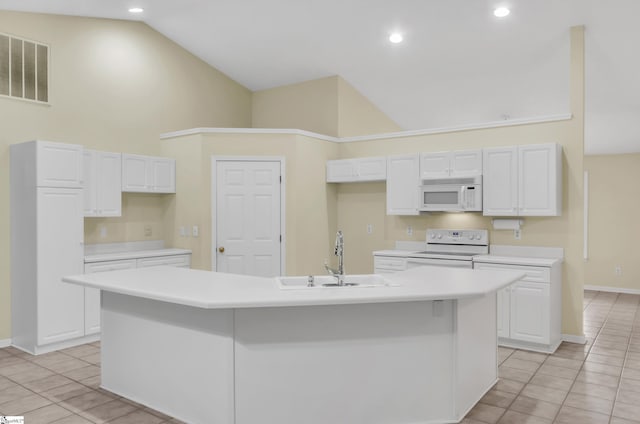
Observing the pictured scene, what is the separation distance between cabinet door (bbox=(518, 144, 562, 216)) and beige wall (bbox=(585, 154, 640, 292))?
3.89m

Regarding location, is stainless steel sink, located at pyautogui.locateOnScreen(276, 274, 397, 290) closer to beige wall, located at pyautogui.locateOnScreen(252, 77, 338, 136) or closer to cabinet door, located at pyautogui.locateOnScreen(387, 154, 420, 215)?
cabinet door, located at pyautogui.locateOnScreen(387, 154, 420, 215)

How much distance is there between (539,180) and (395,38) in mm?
2398

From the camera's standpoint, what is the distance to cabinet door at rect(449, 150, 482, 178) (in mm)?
5379

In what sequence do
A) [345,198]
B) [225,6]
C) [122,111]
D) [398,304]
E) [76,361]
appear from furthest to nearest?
[345,198] < [122,111] < [225,6] < [76,361] < [398,304]

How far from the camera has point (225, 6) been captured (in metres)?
5.64

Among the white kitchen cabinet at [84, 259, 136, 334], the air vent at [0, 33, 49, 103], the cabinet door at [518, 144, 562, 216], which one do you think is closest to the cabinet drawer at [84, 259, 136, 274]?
the white kitchen cabinet at [84, 259, 136, 334]

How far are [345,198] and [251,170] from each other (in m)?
1.46

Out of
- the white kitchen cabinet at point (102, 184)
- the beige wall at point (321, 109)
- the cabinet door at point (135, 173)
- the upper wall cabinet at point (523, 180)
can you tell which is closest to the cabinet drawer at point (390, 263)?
the upper wall cabinet at point (523, 180)

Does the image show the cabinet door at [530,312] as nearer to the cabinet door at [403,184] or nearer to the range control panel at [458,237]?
the range control panel at [458,237]

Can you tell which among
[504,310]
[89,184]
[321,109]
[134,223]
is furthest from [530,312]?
[89,184]

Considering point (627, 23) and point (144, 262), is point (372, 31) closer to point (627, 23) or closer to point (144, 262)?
point (627, 23)

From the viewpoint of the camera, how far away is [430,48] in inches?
233

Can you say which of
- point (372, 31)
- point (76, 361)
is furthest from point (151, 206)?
point (372, 31)

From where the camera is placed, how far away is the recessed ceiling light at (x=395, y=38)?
Result: 18.8 ft
